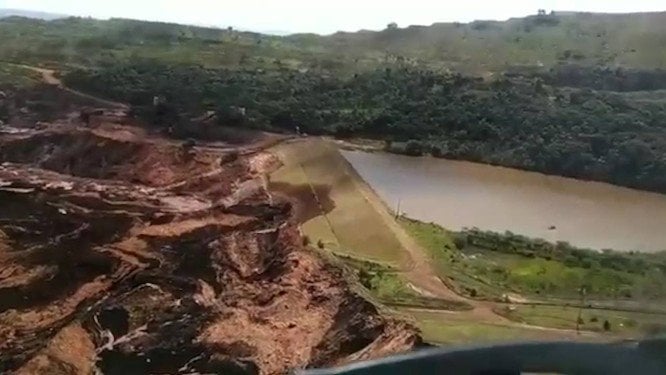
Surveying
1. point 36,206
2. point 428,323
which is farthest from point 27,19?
point 428,323

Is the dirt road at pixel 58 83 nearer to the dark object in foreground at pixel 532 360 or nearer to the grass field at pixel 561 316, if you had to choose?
the grass field at pixel 561 316

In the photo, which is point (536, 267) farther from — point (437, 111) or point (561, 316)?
point (437, 111)

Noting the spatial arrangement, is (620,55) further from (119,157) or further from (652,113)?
(119,157)

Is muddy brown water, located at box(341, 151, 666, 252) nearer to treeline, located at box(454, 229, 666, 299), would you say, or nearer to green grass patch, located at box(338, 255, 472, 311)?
treeline, located at box(454, 229, 666, 299)

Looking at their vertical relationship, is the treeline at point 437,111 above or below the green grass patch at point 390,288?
above

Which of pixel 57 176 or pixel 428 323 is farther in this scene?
pixel 57 176

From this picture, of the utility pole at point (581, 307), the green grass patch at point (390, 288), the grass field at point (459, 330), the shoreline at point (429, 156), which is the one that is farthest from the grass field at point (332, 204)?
the utility pole at point (581, 307)
